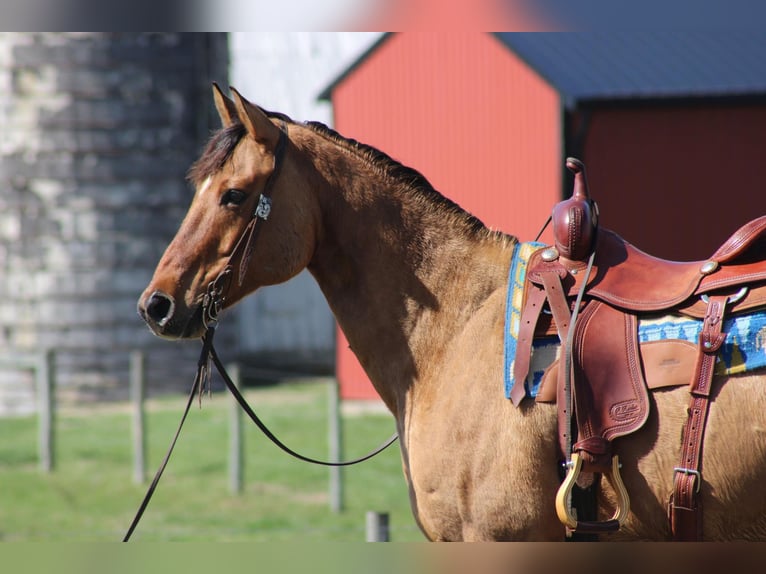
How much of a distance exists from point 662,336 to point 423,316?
0.78 m

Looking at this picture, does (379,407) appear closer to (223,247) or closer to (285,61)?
(285,61)

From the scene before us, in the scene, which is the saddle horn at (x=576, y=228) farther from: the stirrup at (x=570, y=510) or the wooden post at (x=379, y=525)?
the wooden post at (x=379, y=525)

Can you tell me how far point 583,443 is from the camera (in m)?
2.86

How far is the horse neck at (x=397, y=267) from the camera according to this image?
324 centimetres

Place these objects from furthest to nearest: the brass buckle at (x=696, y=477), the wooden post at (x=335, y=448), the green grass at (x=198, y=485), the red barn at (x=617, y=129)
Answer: the red barn at (x=617, y=129) → the wooden post at (x=335, y=448) → the green grass at (x=198, y=485) → the brass buckle at (x=696, y=477)

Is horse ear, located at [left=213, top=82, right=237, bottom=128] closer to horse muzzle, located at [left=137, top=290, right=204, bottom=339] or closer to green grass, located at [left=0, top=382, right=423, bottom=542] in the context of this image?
horse muzzle, located at [left=137, top=290, right=204, bottom=339]

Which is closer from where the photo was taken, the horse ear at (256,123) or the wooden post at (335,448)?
the horse ear at (256,123)

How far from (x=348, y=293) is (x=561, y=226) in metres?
0.76

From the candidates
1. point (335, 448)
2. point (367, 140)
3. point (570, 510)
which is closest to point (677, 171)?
point (367, 140)

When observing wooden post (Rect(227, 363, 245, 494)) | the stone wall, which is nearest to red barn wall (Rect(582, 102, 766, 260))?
the stone wall

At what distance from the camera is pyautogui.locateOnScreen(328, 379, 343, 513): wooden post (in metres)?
8.21

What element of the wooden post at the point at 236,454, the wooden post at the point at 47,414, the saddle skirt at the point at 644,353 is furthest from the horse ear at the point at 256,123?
the wooden post at the point at 47,414

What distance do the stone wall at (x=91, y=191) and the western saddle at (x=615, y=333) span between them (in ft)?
A: 35.6

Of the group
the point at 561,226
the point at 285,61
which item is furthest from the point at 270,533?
the point at 285,61
